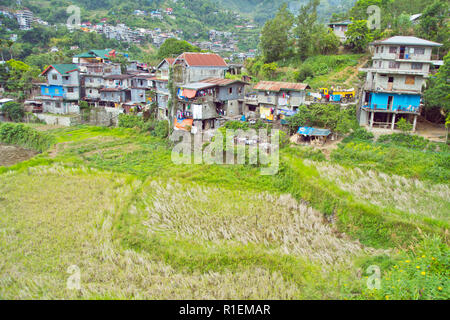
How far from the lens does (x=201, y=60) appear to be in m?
33.9

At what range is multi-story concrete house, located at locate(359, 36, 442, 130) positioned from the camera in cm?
2584

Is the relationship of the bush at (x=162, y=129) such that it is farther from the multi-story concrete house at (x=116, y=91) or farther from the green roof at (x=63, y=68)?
the green roof at (x=63, y=68)

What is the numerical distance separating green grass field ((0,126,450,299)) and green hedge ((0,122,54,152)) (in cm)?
704

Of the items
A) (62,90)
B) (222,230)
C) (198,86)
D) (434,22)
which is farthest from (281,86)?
(62,90)

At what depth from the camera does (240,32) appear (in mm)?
105188

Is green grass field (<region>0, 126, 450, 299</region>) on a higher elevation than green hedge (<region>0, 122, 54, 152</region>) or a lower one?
lower

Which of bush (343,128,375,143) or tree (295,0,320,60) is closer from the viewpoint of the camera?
bush (343,128,375,143)

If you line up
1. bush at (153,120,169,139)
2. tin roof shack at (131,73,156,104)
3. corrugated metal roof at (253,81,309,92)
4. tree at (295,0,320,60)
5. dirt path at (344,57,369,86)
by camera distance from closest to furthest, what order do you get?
corrugated metal roof at (253,81,309,92), bush at (153,120,169,139), dirt path at (344,57,369,86), tin roof shack at (131,73,156,104), tree at (295,0,320,60)

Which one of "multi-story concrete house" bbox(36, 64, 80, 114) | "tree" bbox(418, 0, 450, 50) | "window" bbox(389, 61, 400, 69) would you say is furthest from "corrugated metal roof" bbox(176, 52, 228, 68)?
"tree" bbox(418, 0, 450, 50)

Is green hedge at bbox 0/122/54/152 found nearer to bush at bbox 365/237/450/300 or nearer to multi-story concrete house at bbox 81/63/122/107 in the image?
multi-story concrete house at bbox 81/63/122/107

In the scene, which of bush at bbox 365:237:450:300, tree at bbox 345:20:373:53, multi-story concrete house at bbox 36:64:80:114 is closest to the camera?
bush at bbox 365:237:450:300

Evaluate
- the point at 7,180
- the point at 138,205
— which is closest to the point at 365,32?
the point at 138,205

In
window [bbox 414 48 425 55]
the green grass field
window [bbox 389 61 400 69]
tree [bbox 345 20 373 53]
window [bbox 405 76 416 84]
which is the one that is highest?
tree [bbox 345 20 373 53]

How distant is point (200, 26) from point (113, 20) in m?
26.4
